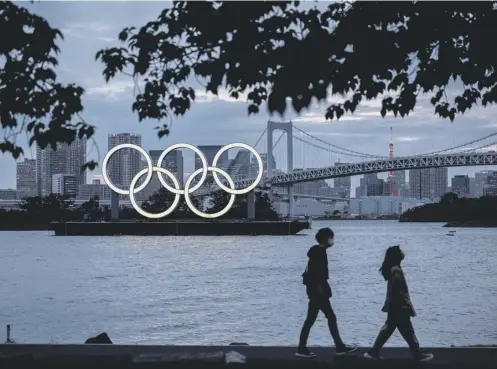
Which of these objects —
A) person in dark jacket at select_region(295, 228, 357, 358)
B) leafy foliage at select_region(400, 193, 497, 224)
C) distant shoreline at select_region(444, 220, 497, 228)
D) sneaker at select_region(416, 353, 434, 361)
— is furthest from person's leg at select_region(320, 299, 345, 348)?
distant shoreline at select_region(444, 220, 497, 228)

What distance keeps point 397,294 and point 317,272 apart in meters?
0.87

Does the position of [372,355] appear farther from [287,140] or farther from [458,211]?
[458,211]

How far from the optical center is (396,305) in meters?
8.87

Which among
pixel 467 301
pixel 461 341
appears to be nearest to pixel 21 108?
pixel 461 341

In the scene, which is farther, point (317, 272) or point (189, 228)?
Result: point (189, 228)

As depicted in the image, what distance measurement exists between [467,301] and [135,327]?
37.7 feet

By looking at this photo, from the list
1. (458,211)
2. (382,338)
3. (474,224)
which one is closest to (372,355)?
(382,338)

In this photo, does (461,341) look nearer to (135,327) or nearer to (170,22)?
(135,327)

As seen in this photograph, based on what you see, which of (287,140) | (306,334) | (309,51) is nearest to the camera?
(309,51)

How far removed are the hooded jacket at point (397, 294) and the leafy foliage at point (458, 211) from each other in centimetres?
12732

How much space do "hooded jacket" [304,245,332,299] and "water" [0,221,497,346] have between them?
812 centimetres

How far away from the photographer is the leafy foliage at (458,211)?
5246 inches

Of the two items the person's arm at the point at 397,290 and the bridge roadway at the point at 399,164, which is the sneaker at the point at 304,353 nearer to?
the person's arm at the point at 397,290

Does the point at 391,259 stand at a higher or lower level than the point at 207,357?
higher
